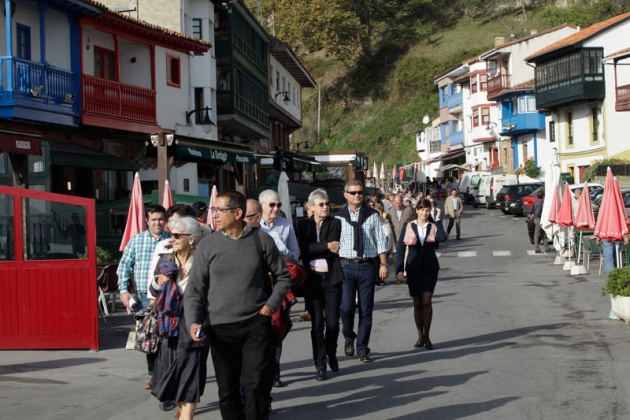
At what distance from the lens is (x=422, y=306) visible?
11.8 m

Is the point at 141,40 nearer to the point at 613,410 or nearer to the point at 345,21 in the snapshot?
the point at 613,410

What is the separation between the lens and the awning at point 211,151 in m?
21.7

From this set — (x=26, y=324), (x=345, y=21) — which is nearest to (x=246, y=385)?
(x=26, y=324)

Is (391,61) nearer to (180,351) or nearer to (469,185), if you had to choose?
(469,185)

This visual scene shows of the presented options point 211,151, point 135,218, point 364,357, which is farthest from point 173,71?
point 364,357

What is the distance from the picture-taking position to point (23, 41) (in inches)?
952

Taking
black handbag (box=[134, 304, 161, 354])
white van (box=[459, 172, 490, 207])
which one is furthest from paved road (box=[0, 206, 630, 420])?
white van (box=[459, 172, 490, 207])

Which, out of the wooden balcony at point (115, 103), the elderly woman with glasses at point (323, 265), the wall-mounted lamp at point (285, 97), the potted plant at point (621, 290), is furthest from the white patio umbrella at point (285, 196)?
the wall-mounted lamp at point (285, 97)

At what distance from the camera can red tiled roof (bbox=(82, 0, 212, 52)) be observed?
26544 mm

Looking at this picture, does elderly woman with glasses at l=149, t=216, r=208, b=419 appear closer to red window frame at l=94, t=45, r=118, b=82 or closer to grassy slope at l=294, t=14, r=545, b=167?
red window frame at l=94, t=45, r=118, b=82

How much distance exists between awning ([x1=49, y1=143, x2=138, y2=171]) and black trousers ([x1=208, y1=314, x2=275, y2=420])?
703 inches

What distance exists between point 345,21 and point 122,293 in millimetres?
79436

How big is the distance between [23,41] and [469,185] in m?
38.9

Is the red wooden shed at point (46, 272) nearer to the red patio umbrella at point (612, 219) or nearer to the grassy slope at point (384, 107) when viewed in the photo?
the red patio umbrella at point (612, 219)
